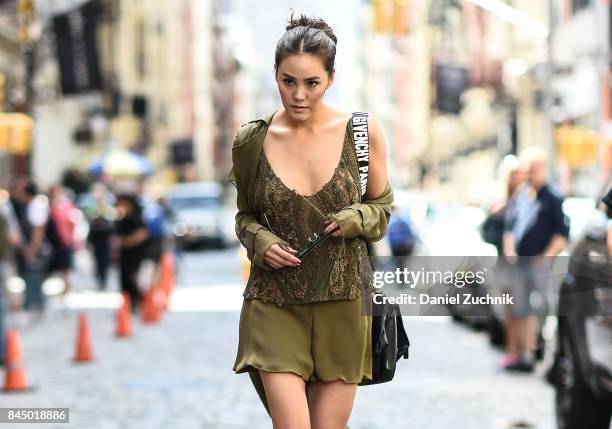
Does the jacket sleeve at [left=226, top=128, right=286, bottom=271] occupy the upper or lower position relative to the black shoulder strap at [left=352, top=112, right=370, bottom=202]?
lower

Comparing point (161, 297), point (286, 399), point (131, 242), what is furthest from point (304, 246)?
point (161, 297)

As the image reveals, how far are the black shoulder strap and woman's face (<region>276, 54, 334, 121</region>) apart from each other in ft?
0.63

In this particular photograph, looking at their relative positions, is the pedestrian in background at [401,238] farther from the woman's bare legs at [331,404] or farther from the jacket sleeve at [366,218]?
the woman's bare legs at [331,404]

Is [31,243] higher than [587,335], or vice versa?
[587,335]

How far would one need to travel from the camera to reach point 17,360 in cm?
1284

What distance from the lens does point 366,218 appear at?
531 centimetres

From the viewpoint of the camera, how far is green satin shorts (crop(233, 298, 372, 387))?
5.28 metres

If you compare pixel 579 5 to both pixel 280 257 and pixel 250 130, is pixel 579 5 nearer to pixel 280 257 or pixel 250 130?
pixel 250 130

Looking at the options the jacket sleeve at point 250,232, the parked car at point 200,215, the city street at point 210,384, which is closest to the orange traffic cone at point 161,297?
the city street at point 210,384

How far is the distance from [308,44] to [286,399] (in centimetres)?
117

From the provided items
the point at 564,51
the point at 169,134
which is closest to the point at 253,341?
the point at 564,51

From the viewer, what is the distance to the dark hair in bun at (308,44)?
526cm

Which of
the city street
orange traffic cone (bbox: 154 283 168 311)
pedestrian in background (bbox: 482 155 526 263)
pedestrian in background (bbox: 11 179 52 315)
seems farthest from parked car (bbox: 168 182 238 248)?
pedestrian in background (bbox: 482 155 526 263)

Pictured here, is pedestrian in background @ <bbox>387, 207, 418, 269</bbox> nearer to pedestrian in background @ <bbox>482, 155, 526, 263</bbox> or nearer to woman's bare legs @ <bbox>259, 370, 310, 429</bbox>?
pedestrian in background @ <bbox>482, 155, 526, 263</bbox>
